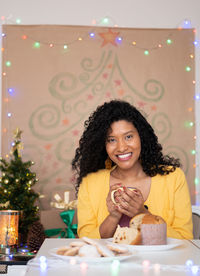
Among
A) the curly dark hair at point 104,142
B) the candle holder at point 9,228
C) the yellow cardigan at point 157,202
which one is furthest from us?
→ the candle holder at point 9,228

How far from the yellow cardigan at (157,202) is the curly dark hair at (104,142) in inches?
2.2

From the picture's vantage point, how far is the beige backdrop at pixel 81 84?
329 cm

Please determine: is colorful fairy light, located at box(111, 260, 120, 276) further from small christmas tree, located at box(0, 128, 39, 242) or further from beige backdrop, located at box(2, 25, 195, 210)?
beige backdrop, located at box(2, 25, 195, 210)

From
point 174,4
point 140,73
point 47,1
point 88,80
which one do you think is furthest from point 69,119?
point 174,4

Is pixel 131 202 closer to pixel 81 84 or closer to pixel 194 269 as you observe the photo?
pixel 194 269

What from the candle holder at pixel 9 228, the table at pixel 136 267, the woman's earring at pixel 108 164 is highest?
the woman's earring at pixel 108 164

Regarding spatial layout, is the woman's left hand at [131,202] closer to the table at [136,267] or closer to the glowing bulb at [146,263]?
the table at [136,267]

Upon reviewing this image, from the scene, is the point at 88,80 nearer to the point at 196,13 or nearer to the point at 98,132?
the point at 196,13

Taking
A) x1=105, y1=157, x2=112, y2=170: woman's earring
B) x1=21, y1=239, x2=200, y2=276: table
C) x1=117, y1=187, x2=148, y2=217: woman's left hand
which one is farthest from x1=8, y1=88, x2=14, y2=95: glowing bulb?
x1=21, y1=239, x2=200, y2=276: table

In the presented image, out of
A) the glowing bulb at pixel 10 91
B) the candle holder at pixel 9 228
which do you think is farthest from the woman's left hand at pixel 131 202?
the glowing bulb at pixel 10 91

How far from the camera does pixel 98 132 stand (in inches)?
68.7

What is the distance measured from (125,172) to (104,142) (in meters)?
0.17

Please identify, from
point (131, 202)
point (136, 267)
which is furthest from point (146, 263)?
point (131, 202)

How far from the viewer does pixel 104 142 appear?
1.80 meters
